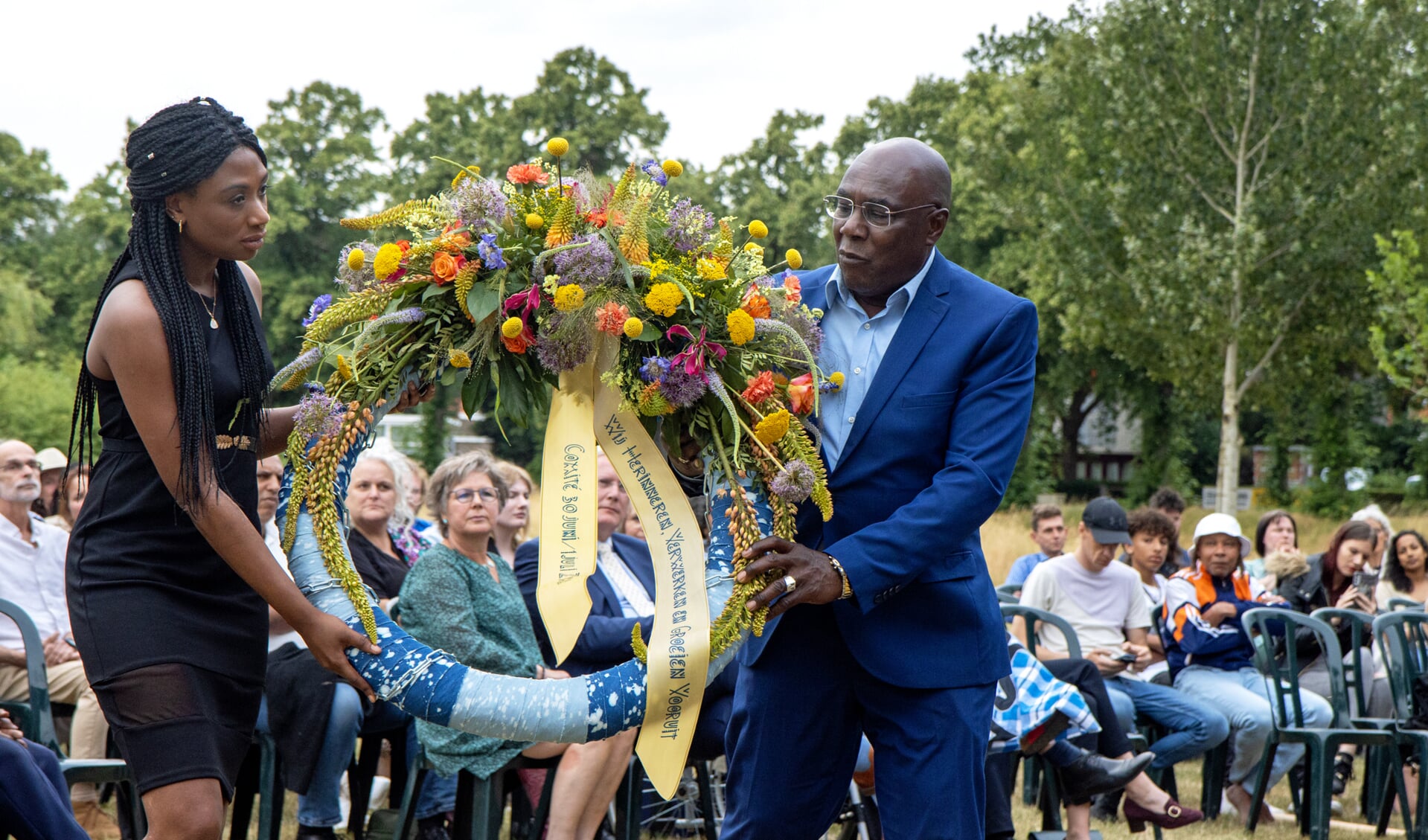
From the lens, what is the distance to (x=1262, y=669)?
6.85 m

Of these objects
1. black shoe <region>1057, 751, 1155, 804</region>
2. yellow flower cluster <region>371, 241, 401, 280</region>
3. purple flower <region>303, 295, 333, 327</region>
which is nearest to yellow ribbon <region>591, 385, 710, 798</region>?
yellow flower cluster <region>371, 241, 401, 280</region>

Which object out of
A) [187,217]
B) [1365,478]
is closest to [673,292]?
[187,217]

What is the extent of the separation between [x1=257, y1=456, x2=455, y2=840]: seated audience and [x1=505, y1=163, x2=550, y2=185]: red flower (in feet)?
7.95

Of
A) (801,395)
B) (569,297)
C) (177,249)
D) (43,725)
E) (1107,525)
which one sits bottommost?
(43,725)

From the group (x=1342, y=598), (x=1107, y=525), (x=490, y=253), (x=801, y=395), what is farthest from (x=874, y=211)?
(x=1342, y=598)

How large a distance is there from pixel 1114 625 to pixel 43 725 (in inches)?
195

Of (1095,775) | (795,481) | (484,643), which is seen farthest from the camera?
(1095,775)

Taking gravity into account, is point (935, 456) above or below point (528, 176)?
below

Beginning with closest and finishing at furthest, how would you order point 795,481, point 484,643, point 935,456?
point 795,481 → point 935,456 → point 484,643

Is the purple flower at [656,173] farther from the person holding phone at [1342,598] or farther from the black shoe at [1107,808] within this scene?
the person holding phone at [1342,598]

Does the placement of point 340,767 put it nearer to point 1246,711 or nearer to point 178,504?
point 178,504

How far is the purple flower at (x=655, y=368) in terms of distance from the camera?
2725 millimetres

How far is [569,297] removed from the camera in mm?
2658

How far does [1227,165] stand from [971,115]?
7.14m
